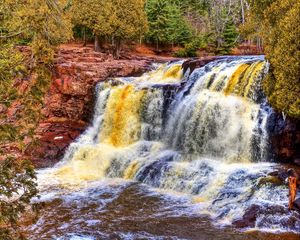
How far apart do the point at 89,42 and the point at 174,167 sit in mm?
29129

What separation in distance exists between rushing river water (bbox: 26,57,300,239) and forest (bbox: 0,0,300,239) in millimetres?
1753

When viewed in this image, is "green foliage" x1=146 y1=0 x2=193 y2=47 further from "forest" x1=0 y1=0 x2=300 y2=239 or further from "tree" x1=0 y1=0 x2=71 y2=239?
"tree" x1=0 y1=0 x2=71 y2=239

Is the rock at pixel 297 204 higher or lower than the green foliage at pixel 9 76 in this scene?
lower

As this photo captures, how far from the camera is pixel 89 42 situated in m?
42.9

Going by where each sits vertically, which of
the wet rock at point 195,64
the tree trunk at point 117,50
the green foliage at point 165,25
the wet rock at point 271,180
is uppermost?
the green foliage at point 165,25

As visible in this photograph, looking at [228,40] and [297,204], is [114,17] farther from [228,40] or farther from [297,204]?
[297,204]

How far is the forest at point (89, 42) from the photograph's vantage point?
5.67 m

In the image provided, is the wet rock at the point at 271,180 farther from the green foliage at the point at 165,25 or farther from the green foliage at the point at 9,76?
the green foliage at the point at 165,25

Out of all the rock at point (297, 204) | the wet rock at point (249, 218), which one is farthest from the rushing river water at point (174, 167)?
the rock at point (297, 204)

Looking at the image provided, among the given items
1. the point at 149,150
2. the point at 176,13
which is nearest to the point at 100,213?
the point at 149,150

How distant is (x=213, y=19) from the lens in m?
43.9

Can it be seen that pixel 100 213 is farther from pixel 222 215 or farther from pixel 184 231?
pixel 222 215

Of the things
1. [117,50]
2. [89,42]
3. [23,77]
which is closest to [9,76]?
[23,77]

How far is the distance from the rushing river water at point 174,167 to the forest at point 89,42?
1.75 meters
